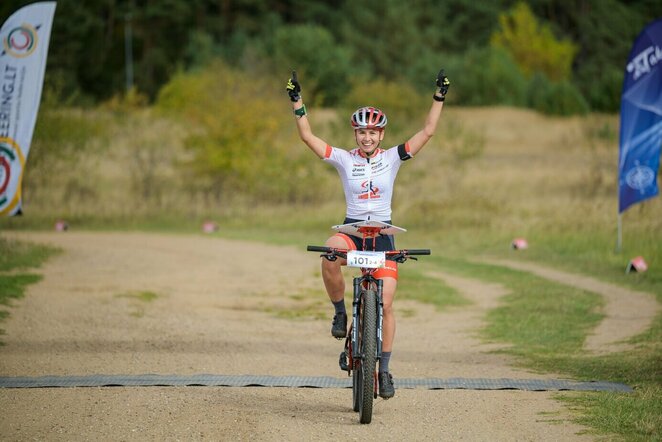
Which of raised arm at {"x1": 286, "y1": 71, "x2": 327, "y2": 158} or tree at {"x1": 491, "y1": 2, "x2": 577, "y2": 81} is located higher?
tree at {"x1": 491, "y1": 2, "x2": 577, "y2": 81}

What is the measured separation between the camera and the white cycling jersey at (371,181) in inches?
358

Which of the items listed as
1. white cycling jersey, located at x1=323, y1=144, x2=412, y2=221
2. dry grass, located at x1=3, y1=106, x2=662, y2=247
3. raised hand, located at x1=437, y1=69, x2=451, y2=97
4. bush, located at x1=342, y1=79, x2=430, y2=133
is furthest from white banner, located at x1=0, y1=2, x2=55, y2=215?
bush, located at x1=342, y1=79, x2=430, y2=133

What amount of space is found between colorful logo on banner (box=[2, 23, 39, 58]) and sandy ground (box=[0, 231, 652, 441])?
12.2ft

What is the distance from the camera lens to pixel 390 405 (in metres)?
9.41

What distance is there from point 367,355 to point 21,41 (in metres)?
11.4

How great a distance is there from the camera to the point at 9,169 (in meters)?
17.8

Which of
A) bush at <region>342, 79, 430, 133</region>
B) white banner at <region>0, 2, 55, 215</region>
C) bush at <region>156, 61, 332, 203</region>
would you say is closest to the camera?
white banner at <region>0, 2, 55, 215</region>

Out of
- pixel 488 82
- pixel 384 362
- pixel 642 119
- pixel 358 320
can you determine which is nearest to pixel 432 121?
pixel 358 320

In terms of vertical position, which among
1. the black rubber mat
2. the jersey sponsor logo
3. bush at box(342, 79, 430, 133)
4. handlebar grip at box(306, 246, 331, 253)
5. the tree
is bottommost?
the black rubber mat

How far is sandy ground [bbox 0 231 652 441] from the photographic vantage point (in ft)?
27.5

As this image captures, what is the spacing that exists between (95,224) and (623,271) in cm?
1670

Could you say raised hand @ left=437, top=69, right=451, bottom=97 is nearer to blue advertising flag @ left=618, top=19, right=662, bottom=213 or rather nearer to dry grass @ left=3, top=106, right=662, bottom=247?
blue advertising flag @ left=618, top=19, right=662, bottom=213

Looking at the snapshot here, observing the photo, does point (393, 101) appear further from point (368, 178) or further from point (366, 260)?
point (366, 260)

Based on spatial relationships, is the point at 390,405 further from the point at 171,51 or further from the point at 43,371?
the point at 171,51
